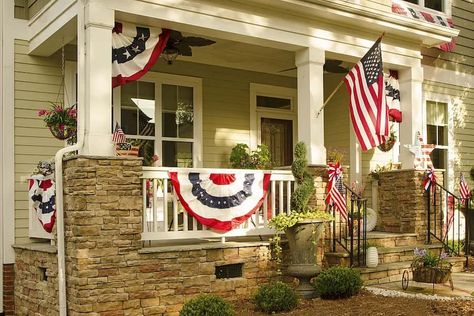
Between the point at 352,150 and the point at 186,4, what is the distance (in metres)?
4.96

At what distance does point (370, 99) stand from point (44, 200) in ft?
14.4

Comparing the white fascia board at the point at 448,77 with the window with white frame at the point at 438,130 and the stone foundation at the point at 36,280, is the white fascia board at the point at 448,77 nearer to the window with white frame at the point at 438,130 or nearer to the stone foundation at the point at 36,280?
the window with white frame at the point at 438,130

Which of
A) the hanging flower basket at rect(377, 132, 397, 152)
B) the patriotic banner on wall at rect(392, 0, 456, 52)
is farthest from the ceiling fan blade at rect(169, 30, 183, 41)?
the hanging flower basket at rect(377, 132, 397, 152)

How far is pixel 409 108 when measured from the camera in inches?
382

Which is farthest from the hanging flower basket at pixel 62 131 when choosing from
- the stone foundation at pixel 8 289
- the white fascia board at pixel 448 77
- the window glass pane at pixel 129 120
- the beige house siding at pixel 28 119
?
the white fascia board at pixel 448 77

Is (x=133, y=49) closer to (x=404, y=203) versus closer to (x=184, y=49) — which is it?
(x=184, y=49)

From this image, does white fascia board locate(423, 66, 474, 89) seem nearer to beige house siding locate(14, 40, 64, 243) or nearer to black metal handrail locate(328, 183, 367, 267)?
black metal handrail locate(328, 183, 367, 267)

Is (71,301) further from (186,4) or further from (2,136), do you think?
(186,4)

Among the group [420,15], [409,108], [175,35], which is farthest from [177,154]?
[420,15]

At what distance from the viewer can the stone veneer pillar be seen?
9.46m

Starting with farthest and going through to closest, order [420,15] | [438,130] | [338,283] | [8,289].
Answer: [438,130]
[420,15]
[8,289]
[338,283]

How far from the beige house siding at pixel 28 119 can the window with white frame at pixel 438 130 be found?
7587mm

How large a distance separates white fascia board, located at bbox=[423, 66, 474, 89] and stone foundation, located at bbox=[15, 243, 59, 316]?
27.1ft

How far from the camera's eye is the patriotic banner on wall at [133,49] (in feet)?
23.0
